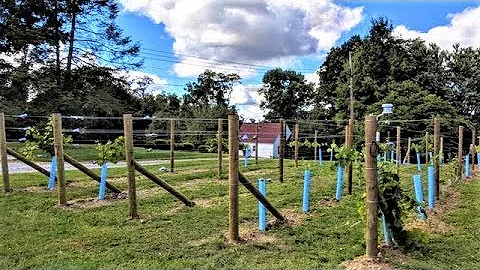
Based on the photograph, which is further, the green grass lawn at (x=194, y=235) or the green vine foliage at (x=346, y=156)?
the green vine foliage at (x=346, y=156)

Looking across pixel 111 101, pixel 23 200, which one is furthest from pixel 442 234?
pixel 111 101

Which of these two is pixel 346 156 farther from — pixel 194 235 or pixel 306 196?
pixel 194 235

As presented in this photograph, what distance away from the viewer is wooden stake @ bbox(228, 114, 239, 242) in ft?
15.7

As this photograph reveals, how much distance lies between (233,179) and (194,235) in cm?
79

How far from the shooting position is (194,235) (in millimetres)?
5008

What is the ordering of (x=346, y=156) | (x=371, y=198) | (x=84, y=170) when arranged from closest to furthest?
(x=371, y=198)
(x=346, y=156)
(x=84, y=170)

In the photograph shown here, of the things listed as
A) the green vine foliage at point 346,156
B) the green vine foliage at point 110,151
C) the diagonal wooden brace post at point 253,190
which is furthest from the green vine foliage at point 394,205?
the green vine foliage at point 110,151

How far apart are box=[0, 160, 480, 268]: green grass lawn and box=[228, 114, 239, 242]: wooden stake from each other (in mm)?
167

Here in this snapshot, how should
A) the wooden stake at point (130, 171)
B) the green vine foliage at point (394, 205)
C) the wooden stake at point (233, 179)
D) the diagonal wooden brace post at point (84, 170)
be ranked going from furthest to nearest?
1. the diagonal wooden brace post at point (84, 170)
2. the wooden stake at point (130, 171)
3. the wooden stake at point (233, 179)
4. the green vine foliage at point (394, 205)

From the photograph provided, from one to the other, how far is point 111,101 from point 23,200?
1723 centimetres

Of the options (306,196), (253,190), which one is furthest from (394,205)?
(306,196)

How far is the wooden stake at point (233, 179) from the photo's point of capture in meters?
4.79

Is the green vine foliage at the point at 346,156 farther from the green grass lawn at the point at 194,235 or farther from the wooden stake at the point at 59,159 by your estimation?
the wooden stake at the point at 59,159

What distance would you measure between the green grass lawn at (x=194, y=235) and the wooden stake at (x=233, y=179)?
167mm
